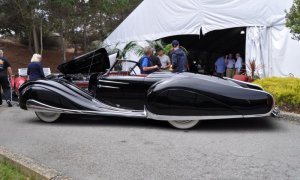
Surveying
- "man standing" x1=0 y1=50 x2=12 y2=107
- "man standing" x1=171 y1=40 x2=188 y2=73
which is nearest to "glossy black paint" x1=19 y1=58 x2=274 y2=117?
"man standing" x1=171 y1=40 x2=188 y2=73

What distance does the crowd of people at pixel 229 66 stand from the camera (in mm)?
17719

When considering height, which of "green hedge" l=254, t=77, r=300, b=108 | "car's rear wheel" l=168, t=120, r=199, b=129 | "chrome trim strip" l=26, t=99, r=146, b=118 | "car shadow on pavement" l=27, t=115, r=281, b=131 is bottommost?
"car shadow on pavement" l=27, t=115, r=281, b=131

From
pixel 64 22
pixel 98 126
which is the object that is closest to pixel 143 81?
pixel 98 126

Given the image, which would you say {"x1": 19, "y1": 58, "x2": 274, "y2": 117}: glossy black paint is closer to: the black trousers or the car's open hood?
the car's open hood

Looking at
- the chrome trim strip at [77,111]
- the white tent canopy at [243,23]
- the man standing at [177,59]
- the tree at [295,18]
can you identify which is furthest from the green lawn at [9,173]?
the white tent canopy at [243,23]

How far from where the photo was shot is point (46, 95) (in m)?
8.17

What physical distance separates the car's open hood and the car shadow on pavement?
3.60 ft

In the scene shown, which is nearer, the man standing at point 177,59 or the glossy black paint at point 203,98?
the glossy black paint at point 203,98

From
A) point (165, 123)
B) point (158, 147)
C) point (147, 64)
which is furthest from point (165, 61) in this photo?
point (158, 147)

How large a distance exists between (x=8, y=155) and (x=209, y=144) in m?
2.97

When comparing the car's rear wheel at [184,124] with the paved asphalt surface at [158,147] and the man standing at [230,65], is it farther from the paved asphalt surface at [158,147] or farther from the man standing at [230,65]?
the man standing at [230,65]

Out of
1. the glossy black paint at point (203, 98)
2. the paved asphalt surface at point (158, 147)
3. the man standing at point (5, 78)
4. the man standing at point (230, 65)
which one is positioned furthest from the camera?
the man standing at point (230, 65)

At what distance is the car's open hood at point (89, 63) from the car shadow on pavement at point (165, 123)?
43.2 inches

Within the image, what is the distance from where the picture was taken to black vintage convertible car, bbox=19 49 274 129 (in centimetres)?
719
